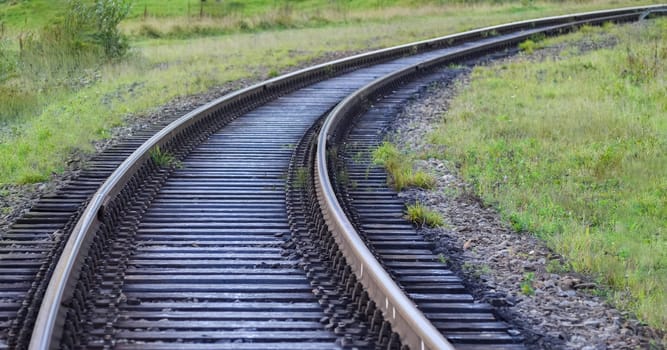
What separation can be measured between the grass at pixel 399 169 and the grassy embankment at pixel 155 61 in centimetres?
367

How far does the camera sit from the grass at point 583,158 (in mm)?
7117

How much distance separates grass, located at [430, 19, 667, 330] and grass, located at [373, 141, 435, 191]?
552 mm

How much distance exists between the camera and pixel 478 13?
41.0 metres

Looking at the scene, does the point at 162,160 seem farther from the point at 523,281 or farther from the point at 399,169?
the point at 523,281

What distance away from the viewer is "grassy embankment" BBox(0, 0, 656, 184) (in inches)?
498

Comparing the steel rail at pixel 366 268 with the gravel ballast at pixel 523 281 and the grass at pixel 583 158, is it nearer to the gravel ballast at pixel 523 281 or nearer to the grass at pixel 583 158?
the gravel ballast at pixel 523 281

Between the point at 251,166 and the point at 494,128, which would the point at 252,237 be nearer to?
the point at 251,166

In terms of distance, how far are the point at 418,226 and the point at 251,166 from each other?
3012 millimetres

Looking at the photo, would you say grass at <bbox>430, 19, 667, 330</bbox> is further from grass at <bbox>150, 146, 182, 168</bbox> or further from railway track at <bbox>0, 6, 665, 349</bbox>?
grass at <bbox>150, 146, 182, 168</bbox>

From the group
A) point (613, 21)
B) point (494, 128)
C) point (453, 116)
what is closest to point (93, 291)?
point (494, 128)

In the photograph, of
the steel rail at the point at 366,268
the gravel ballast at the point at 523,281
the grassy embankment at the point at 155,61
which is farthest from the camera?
the grassy embankment at the point at 155,61

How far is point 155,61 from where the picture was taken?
2339cm

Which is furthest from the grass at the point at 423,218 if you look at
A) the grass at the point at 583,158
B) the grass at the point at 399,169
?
the grass at the point at 399,169

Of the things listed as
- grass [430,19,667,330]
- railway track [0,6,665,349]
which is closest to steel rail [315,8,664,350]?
railway track [0,6,665,349]
